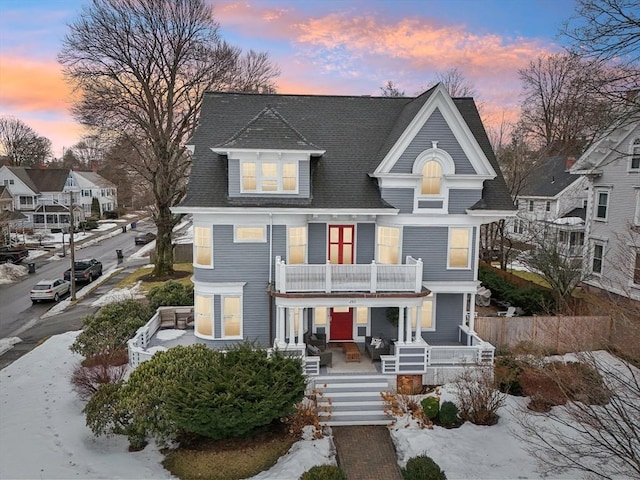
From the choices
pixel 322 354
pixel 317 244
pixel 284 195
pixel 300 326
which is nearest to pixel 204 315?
pixel 300 326

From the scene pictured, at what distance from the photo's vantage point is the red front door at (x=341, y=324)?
19047mm

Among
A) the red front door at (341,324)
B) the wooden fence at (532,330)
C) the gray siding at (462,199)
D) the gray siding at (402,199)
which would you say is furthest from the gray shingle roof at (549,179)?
the red front door at (341,324)

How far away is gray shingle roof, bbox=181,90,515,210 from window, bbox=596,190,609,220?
1303 centimetres

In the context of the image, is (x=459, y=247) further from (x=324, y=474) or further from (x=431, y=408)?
(x=324, y=474)

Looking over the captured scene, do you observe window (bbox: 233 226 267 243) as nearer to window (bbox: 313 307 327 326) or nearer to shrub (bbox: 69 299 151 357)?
window (bbox: 313 307 327 326)

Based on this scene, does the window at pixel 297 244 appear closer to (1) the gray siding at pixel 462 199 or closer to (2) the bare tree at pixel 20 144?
(1) the gray siding at pixel 462 199

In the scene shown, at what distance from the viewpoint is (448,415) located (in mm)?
14562

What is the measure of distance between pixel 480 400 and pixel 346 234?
816cm

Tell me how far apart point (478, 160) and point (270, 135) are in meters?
8.46

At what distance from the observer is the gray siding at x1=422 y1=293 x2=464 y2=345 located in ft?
62.0

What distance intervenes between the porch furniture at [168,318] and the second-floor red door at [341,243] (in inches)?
326

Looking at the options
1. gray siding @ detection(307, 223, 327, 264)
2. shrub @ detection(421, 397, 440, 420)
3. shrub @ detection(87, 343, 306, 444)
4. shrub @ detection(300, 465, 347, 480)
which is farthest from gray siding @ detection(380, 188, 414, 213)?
shrub @ detection(300, 465, 347, 480)

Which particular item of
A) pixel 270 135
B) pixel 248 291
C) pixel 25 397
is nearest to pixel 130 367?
pixel 25 397

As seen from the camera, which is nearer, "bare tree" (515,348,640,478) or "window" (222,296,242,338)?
"bare tree" (515,348,640,478)
